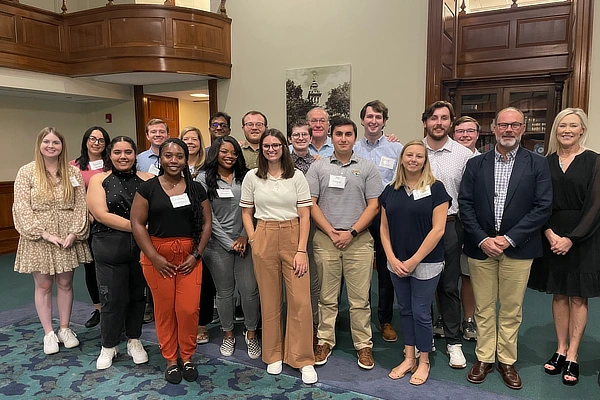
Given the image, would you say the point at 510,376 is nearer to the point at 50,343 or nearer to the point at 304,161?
the point at 304,161

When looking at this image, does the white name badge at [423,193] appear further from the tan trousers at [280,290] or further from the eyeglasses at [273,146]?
the eyeglasses at [273,146]

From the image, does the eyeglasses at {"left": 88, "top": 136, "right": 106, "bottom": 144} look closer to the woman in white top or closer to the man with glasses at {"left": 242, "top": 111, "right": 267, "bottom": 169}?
the man with glasses at {"left": 242, "top": 111, "right": 267, "bottom": 169}

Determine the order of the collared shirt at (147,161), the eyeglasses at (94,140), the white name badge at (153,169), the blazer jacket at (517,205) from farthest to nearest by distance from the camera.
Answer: the collared shirt at (147,161) → the white name badge at (153,169) → the eyeglasses at (94,140) → the blazer jacket at (517,205)

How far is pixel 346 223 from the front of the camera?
9.18ft

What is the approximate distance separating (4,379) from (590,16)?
23.6 ft

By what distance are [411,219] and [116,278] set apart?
194 cm

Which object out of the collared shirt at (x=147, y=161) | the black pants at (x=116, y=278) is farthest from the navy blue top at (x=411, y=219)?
the collared shirt at (x=147, y=161)

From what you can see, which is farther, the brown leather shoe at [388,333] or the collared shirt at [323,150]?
the collared shirt at [323,150]

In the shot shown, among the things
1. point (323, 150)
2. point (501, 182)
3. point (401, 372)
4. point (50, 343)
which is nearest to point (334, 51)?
point (323, 150)

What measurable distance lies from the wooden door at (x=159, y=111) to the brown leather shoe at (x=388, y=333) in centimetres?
→ 614

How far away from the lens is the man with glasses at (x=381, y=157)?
326 centimetres

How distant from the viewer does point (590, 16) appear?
5.45m

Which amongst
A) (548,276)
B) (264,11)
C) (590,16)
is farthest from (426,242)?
(264,11)

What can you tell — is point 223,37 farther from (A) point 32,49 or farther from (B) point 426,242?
(B) point 426,242
